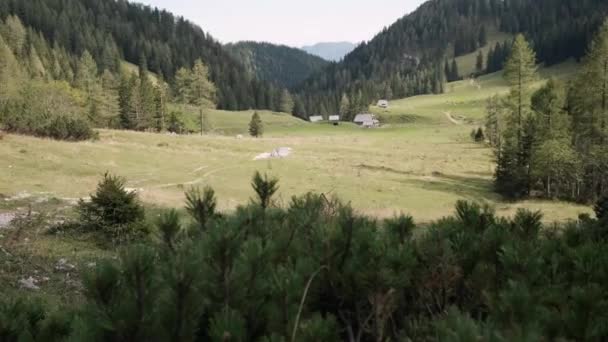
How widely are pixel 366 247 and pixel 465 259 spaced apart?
594mm

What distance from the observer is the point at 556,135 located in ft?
127

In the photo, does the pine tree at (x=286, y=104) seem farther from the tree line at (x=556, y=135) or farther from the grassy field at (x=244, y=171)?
the tree line at (x=556, y=135)

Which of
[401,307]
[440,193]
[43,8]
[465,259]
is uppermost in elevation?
[43,8]

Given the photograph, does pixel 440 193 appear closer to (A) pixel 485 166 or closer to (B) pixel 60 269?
(A) pixel 485 166

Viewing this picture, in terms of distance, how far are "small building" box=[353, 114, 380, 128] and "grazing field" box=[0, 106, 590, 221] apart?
244 feet

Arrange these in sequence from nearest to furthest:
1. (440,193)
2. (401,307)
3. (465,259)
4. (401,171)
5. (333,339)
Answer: (333,339) < (401,307) < (465,259) < (440,193) < (401,171)

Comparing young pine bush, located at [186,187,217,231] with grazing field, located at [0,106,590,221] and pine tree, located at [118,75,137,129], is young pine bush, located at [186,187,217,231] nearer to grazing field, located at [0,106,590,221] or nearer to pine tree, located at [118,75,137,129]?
grazing field, located at [0,106,590,221]

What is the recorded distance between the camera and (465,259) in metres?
2.61

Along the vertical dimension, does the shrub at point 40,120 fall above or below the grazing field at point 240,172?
above

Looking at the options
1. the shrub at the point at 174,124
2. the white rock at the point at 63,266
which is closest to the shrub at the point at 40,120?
the white rock at the point at 63,266

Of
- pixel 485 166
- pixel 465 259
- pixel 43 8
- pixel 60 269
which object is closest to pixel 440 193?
pixel 485 166

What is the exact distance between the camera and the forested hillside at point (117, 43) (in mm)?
153875

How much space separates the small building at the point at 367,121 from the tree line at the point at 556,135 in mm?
89362

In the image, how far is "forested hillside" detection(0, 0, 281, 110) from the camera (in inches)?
6058
